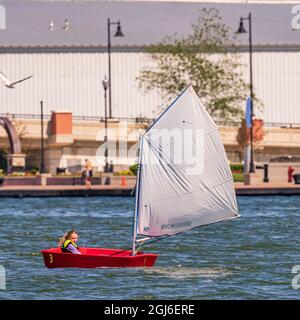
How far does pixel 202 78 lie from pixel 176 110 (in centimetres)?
6284

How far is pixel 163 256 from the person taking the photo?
50375mm

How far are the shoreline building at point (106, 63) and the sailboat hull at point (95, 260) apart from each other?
225 ft

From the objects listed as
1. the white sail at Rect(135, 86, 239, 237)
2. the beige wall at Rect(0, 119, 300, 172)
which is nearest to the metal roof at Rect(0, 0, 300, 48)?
the beige wall at Rect(0, 119, 300, 172)

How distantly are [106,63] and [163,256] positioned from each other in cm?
7481

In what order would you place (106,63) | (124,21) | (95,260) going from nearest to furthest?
1. (95,260)
2. (106,63)
3. (124,21)

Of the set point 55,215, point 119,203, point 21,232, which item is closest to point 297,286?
point 21,232

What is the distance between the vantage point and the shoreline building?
4761 inches

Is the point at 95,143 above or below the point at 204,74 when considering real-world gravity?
below

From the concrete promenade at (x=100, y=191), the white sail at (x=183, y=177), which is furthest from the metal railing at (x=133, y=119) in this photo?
the white sail at (x=183, y=177)

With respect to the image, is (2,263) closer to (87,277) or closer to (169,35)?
(87,277)

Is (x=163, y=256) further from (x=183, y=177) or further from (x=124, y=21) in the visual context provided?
(x=124, y=21)

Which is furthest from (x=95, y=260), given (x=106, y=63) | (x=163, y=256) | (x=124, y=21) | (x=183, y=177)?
(x=124, y=21)

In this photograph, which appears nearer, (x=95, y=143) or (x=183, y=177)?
(x=183, y=177)

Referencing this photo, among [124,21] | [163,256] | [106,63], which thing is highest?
[124,21]
